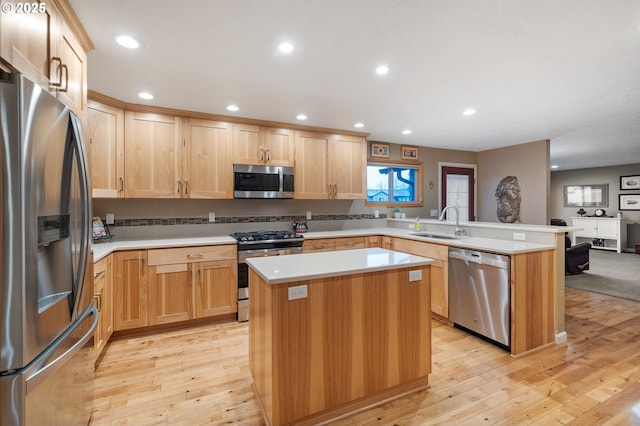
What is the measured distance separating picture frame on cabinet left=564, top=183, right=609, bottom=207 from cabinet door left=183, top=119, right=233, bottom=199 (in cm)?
1037

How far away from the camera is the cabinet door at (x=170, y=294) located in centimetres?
303

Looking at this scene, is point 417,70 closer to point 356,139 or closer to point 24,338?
point 356,139

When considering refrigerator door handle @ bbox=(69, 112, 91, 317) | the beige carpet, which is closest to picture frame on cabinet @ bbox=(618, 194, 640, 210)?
the beige carpet

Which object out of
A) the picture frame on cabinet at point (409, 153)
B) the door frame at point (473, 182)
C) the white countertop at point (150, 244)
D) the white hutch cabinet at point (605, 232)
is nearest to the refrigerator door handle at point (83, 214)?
the white countertop at point (150, 244)

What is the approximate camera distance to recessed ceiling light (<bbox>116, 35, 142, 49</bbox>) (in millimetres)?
1955

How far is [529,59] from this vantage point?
226 cm

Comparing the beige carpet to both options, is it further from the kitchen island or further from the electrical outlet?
the electrical outlet

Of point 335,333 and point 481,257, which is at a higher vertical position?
point 481,257

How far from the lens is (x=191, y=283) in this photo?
3.17 meters

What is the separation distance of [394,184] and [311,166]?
187 centimetres

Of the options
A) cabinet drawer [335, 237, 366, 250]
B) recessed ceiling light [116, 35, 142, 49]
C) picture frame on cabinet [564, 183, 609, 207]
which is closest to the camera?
recessed ceiling light [116, 35, 142, 49]

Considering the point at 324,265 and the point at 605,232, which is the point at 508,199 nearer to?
the point at 324,265

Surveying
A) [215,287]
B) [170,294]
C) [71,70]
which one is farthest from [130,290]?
[71,70]

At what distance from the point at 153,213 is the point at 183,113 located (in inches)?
49.5
